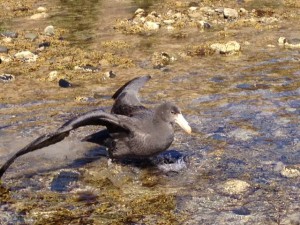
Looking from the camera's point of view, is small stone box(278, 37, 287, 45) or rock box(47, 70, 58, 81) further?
small stone box(278, 37, 287, 45)

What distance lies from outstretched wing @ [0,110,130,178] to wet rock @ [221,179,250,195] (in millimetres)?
1896

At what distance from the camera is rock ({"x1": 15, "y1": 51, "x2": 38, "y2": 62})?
17.6m

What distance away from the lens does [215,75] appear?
15711 mm

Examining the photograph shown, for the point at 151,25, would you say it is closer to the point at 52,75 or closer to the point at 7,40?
the point at 7,40

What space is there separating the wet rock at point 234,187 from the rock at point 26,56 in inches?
402

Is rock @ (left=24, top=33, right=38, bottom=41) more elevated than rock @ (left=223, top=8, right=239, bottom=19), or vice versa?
rock @ (left=223, top=8, right=239, bottom=19)

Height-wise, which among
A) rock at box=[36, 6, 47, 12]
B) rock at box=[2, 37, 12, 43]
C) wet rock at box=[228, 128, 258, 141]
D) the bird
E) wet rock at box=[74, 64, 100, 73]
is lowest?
wet rock at box=[228, 128, 258, 141]

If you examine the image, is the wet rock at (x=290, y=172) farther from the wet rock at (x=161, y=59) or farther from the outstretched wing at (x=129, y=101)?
the wet rock at (x=161, y=59)

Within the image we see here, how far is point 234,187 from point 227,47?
31.9 ft

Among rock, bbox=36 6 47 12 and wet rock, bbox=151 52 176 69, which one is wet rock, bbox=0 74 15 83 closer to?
wet rock, bbox=151 52 176 69

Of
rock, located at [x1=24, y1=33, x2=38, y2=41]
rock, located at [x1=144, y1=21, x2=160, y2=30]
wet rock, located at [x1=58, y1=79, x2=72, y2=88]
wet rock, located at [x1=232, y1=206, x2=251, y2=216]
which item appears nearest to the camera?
wet rock, located at [x1=232, y1=206, x2=251, y2=216]

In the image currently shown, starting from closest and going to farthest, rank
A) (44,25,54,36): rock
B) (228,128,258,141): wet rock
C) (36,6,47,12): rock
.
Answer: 1. (228,128,258,141): wet rock
2. (44,25,54,36): rock
3. (36,6,47,12): rock

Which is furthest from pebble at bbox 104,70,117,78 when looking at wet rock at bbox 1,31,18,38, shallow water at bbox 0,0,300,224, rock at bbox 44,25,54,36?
wet rock at bbox 1,31,18,38

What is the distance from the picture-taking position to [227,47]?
18031 mm
